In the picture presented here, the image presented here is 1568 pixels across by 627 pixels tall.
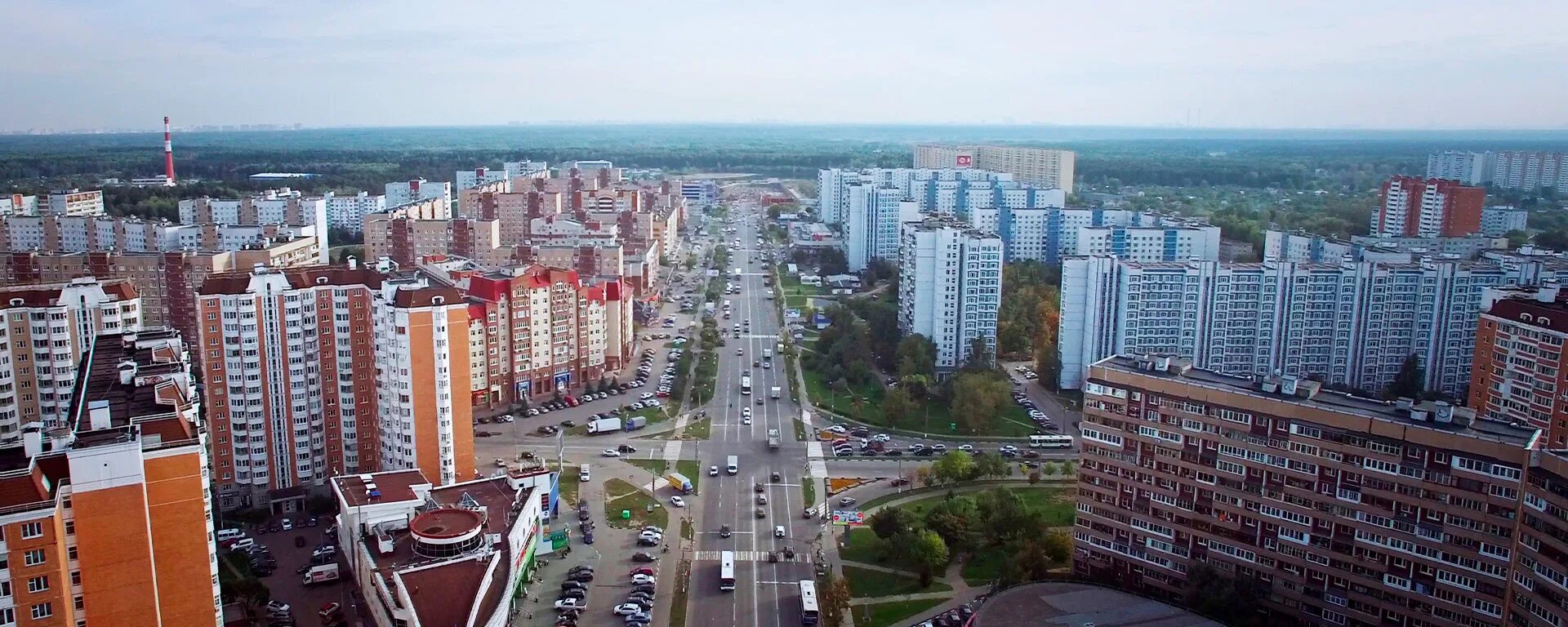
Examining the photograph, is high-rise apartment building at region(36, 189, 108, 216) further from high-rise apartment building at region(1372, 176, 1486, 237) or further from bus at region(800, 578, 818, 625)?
high-rise apartment building at region(1372, 176, 1486, 237)

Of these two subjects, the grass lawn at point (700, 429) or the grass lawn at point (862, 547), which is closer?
the grass lawn at point (862, 547)

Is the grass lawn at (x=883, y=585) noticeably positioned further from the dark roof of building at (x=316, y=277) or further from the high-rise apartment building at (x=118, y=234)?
the high-rise apartment building at (x=118, y=234)

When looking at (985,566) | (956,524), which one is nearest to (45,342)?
(956,524)

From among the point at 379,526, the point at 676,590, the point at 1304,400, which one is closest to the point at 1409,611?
the point at 1304,400

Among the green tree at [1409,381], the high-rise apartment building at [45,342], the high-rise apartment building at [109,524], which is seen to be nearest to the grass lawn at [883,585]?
the high-rise apartment building at [109,524]

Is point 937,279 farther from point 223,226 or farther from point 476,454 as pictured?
point 223,226

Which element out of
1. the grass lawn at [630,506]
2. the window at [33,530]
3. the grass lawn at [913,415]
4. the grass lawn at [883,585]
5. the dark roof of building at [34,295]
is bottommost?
the grass lawn at [883,585]

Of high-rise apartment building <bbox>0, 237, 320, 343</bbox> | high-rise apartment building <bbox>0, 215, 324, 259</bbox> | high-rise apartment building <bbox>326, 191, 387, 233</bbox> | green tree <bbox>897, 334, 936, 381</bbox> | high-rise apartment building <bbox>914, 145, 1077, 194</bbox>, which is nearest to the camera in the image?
green tree <bbox>897, 334, 936, 381</bbox>

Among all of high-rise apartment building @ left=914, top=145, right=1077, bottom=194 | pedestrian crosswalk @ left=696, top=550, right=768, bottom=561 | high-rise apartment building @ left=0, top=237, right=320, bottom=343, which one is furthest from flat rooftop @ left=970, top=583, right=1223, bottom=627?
high-rise apartment building @ left=914, top=145, right=1077, bottom=194
